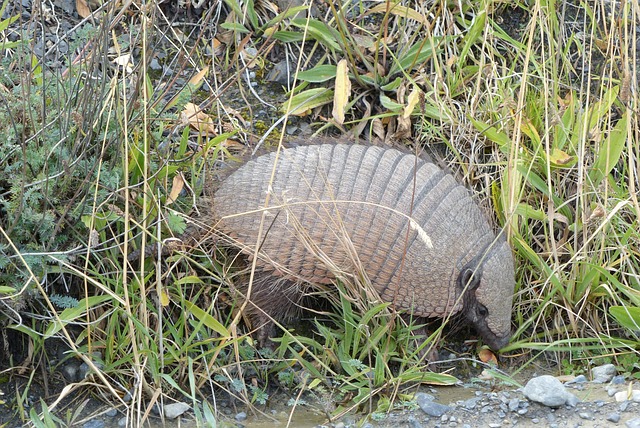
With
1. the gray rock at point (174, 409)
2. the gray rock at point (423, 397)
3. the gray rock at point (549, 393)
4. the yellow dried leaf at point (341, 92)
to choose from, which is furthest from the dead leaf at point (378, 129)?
the gray rock at point (174, 409)

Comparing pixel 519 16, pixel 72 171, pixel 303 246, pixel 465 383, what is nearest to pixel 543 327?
pixel 465 383

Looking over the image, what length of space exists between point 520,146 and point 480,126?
9.0 inches

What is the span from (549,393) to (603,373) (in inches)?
22.2

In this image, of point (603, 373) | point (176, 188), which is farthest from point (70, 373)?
point (603, 373)

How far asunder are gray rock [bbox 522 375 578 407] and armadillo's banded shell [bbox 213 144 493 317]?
602 mm

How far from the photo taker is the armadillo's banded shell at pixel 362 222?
12.3 ft

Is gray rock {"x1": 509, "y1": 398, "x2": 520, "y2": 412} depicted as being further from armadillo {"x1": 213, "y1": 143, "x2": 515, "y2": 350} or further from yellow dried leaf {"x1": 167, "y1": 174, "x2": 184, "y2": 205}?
yellow dried leaf {"x1": 167, "y1": 174, "x2": 184, "y2": 205}

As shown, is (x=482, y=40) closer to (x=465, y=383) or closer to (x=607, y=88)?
(x=607, y=88)

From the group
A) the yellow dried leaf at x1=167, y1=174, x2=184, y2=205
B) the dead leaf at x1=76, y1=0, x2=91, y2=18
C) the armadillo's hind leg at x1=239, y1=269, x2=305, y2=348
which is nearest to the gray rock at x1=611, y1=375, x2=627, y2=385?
the armadillo's hind leg at x1=239, y1=269, x2=305, y2=348

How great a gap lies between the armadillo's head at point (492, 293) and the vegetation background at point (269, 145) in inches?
4.5

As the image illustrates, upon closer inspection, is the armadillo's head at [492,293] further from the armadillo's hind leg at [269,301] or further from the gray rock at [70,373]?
the gray rock at [70,373]

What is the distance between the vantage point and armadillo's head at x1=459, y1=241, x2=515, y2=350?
383 centimetres

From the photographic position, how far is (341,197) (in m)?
3.79

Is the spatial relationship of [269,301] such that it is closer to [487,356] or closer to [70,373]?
[70,373]
